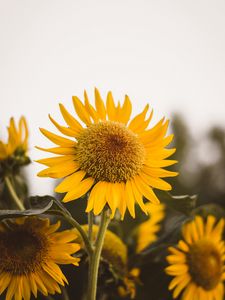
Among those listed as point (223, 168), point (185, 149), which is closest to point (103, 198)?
point (223, 168)

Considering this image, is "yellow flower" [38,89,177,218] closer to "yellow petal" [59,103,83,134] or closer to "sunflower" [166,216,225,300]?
"yellow petal" [59,103,83,134]

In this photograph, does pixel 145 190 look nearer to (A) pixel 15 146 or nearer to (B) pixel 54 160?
(B) pixel 54 160

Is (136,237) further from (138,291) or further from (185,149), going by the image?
(185,149)

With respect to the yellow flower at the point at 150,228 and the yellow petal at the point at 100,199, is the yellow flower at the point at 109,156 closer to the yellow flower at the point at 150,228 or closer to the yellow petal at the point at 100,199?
the yellow petal at the point at 100,199

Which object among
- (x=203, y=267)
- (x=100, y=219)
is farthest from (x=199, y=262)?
(x=100, y=219)

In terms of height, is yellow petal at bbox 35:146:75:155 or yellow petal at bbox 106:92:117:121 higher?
yellow petal at bbox 106:92:117:121

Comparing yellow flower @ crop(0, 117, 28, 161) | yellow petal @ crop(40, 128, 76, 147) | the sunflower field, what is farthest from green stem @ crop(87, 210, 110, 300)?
yellow flower @ crop(0, 117, 28, 161)

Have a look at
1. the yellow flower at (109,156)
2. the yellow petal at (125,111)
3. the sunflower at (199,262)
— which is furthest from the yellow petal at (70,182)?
the sunflower at (199,262)
